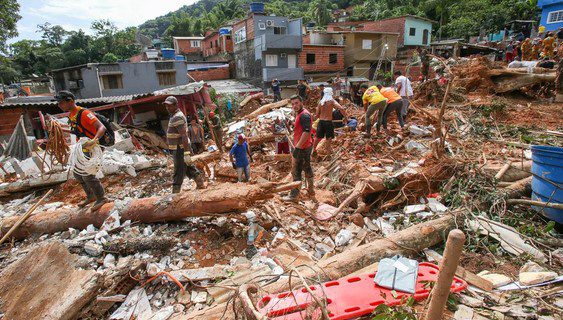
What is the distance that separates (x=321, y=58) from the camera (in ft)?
87.7

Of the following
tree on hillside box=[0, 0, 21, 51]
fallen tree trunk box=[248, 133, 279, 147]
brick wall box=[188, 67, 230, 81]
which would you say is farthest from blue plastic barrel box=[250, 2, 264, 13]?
fallen tree trunk box=[248, 133, 279, 147]

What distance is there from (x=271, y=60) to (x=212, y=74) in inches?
285

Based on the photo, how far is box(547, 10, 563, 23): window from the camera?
22103 mm

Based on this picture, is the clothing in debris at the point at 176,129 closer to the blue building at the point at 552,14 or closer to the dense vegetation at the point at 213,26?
the dense vegetation at the point at 213,26

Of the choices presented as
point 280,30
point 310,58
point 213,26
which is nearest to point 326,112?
point 310,58

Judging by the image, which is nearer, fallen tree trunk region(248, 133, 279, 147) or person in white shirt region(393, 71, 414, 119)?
person in white shirt region(393, 71, 414, 119)

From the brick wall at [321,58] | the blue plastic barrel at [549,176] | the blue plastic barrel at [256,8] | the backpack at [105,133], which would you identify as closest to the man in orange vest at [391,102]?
the blue plastic barrel at [549,176]

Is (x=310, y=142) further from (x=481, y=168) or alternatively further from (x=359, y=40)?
(x=359, y=40)

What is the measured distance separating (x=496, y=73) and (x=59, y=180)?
14.8 metres

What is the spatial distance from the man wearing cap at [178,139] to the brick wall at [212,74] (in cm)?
2385

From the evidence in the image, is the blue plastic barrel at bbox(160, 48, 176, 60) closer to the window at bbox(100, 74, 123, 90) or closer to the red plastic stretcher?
the window at bbox(100, 74, 123, 90)

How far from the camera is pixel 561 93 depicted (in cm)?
1009

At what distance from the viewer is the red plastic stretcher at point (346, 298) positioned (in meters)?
2.14

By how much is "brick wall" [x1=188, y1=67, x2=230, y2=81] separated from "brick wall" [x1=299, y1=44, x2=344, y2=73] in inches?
321
